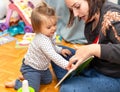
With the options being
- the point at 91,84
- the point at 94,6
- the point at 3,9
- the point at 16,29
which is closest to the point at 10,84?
the point at 91,84

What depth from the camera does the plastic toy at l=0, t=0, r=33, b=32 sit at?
2.28 meters

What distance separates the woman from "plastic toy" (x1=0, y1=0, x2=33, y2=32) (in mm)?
1141

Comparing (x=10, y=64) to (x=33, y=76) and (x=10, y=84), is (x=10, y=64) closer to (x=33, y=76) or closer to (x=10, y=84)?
(x=10, y=84)

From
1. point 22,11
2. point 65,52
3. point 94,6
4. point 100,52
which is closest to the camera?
point 100,52

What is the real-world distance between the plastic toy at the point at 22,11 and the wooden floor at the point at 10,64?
10.5 inches

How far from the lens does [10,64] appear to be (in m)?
1.74

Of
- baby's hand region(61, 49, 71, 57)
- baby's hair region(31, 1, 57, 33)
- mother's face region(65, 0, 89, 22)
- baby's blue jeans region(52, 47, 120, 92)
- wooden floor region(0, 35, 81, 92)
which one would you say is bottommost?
wooden floor region(0, 35, 81, 92)

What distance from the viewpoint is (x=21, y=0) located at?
236 centimetres

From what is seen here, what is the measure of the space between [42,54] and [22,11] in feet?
3.45

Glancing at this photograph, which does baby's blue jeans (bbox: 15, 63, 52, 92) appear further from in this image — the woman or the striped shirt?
the woman

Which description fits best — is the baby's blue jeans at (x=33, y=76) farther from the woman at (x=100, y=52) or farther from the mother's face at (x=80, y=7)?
the mother's face at (x=80, y=7)

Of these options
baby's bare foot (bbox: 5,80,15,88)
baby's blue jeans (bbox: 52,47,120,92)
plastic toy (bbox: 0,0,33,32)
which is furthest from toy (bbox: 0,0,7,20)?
baby's blue jeans (bbox: 52,47,120,92)

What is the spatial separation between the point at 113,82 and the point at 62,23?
1.27m

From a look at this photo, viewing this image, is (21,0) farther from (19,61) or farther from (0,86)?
(0,86)
